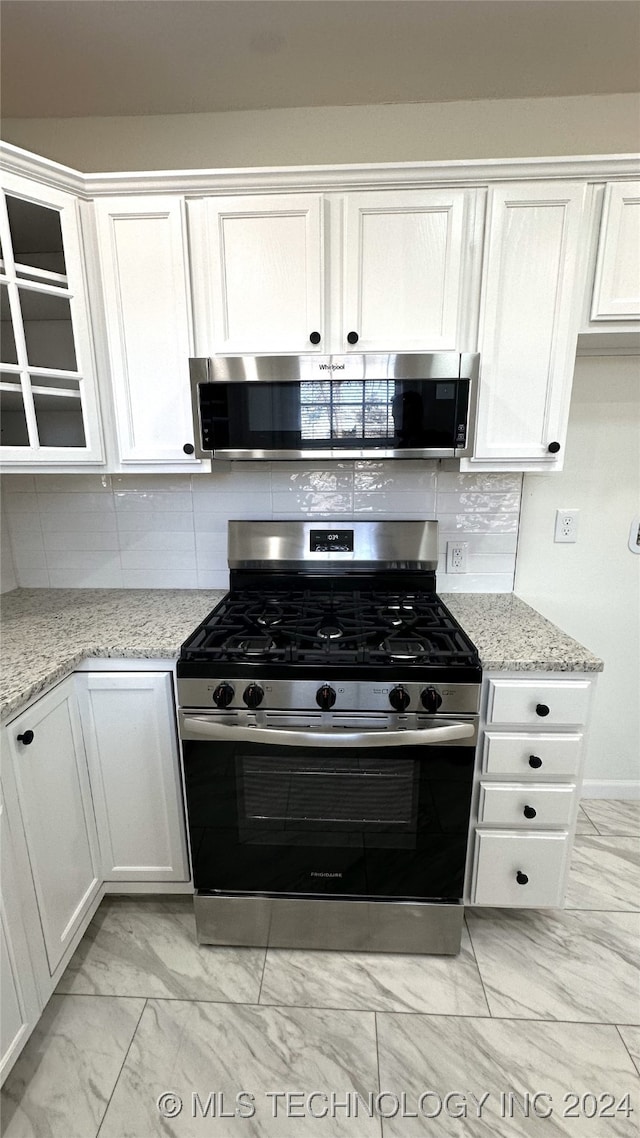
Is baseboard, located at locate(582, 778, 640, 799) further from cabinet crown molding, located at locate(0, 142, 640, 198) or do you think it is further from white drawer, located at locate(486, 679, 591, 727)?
cabinet crown molding, located at locate(0, 142, 640, 198)

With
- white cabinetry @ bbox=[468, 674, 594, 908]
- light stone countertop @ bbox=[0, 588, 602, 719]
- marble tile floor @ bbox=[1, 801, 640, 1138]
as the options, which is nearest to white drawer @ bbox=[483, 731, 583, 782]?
white cabinetry @ bbox=[468, 674, 594, 908]

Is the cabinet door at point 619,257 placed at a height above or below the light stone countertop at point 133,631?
above

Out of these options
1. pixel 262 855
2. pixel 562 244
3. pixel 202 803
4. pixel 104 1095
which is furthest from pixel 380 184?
pixel 104 1095

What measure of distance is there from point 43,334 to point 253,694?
1309 mm

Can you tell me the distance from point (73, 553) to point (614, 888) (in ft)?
8.15

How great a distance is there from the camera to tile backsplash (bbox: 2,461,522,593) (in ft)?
6.30

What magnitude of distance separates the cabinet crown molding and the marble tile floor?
2.39 meters

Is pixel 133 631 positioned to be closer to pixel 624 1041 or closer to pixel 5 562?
pixel 5 562

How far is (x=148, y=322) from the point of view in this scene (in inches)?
62.9

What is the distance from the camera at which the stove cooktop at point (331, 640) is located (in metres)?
1.34

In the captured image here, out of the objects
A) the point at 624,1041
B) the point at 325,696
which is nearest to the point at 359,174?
the point at 325,696

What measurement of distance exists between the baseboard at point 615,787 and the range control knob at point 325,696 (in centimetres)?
163

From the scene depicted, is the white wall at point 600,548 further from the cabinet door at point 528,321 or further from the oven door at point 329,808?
the oven door at point 329,808

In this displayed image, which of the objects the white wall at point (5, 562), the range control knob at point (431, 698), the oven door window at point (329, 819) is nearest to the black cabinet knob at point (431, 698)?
the range control knob at point (431, 698)
